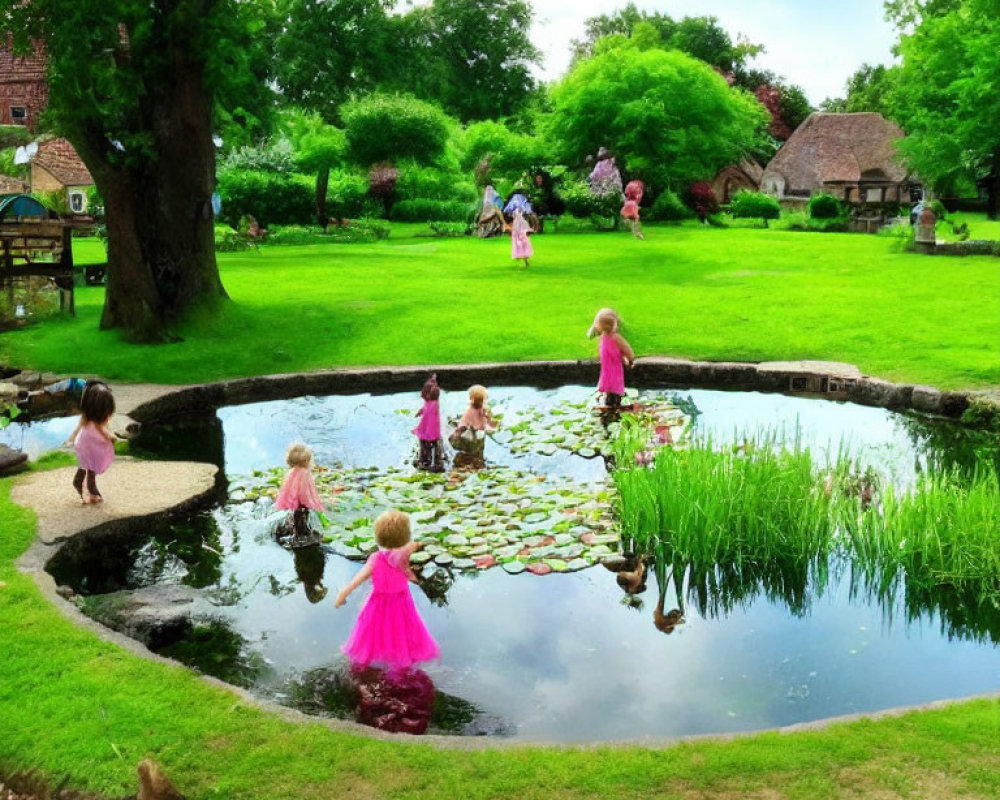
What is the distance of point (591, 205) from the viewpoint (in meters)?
37.7

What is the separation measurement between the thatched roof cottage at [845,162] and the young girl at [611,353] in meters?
44.5

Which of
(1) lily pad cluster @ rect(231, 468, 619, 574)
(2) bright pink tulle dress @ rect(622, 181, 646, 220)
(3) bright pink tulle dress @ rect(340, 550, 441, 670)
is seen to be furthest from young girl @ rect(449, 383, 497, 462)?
(2) bright pink tulle dress @ rect(622, 181, 646, 220)

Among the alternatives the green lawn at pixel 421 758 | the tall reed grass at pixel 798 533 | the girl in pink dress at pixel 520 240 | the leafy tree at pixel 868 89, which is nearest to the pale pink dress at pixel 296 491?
the tall reed grass at pixel 798 533

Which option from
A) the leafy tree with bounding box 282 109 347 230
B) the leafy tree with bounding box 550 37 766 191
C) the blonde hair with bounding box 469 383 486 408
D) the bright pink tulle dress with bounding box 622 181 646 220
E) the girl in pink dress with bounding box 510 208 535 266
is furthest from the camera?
the leafy tree with bounding box 550 37 766 191

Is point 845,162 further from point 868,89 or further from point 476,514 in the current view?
point 476,514

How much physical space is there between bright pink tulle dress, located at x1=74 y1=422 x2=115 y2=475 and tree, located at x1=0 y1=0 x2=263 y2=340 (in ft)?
24.7

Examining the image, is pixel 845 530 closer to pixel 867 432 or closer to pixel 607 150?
pixel 867 432

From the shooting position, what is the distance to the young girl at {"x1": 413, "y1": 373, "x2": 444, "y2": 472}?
34.0 ft

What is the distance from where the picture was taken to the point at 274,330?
16.9 metres

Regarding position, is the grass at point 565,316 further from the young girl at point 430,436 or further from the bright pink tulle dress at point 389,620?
the bright pink tulle dress at point 389,620

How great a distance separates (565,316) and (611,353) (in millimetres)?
5789

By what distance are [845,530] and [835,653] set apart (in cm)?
167

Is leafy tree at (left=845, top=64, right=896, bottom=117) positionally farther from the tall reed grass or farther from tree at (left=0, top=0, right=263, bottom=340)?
the tall reed grass

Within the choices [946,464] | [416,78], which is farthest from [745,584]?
[416,78]
